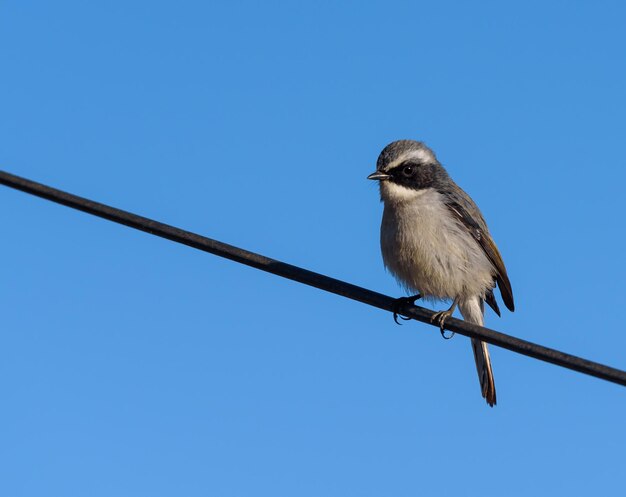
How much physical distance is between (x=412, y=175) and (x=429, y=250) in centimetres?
109

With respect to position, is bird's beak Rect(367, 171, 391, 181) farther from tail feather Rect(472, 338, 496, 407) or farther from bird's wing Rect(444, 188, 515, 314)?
tail feather Rect(472, 338, 496, 407)

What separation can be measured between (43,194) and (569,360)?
3.68 metres

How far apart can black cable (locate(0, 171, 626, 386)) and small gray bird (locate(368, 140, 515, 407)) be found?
10.4ft

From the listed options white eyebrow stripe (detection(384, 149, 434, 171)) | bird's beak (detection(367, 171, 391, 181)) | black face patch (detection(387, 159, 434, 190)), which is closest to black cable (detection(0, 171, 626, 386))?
bird's beak (detection(367, 171, 391, 181))

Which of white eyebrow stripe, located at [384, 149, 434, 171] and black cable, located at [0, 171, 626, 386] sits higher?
white eyebrow stripe, located at [384, 149, 434, 171]

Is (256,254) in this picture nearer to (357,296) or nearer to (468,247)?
(357,296)

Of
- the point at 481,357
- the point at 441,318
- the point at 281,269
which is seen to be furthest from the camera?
the point at 481,357

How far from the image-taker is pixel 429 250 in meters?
10.6

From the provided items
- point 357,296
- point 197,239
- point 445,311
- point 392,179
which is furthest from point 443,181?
point 197,239

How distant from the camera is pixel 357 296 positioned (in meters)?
7.30

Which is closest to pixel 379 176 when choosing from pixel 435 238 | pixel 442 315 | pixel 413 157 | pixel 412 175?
pixel 412 175

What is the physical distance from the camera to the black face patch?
11.2 metres

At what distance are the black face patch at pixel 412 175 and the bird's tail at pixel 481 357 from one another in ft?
4.97

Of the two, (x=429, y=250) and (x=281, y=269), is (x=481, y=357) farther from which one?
(x=281, y=269)
